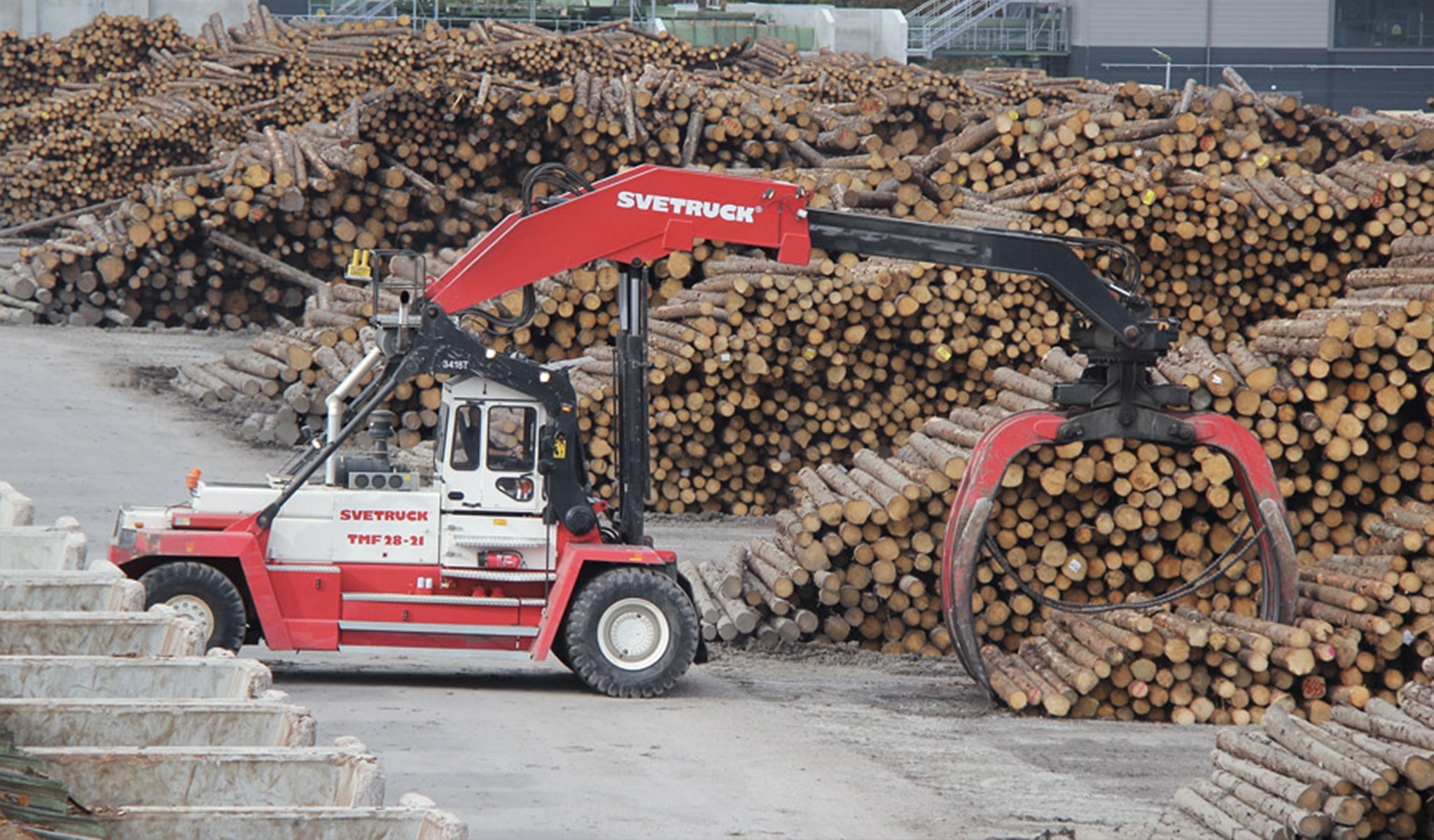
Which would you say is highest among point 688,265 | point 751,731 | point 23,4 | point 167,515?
point 23,4

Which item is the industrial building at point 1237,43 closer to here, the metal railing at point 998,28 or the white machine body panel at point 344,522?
the metal railing at point 998,28

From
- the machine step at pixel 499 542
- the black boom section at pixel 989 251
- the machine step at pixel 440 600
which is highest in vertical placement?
the black boom section at pixel 989 251

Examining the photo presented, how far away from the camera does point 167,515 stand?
11.3 meters

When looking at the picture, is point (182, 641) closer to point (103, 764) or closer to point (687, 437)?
point (103, 764)

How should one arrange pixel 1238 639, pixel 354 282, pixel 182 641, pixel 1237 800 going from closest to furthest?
pixel 182 641 < pixel 1237 800 < pixel 1238 639 < pixel 354 282

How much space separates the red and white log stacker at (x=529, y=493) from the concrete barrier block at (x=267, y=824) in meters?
6.65

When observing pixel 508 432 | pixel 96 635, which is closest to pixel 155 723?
pixel 96 635

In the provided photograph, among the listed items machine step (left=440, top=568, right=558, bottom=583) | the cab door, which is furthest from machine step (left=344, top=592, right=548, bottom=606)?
the cab door

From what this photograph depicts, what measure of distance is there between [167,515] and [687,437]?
25.7ft

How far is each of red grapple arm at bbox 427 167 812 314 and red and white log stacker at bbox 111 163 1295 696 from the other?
0.05 feet

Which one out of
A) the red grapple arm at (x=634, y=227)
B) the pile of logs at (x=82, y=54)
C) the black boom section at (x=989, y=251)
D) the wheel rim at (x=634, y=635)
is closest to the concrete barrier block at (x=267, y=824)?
the wheel rim at (x=634, y=635)

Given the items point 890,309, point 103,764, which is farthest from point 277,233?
point 103,764

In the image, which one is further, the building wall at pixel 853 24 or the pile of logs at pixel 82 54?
the building wall at pixel 853 24

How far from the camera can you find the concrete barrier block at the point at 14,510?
8234mm
